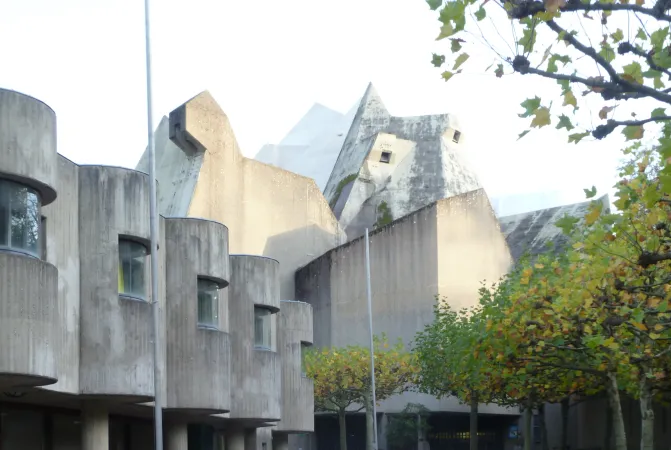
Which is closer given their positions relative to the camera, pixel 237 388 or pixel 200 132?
pixel 237 388

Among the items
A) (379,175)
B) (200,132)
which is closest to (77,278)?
(200,132)

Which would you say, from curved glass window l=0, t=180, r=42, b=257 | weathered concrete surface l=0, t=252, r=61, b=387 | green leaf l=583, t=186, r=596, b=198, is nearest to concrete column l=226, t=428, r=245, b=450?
weathered concrete surface l=0, t=252, r=61, b=387

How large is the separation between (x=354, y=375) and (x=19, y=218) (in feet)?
110

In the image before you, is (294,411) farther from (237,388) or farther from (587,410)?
(587,410)

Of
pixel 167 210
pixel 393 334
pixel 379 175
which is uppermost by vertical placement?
pixel 379 175

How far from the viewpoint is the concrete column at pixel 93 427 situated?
24.0m

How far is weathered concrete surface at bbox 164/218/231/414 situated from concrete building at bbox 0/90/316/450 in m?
0.03

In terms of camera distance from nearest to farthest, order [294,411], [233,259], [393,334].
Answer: [233,259] → [294,411] → [393,334]

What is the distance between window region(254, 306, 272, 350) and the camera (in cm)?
3362

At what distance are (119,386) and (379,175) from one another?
48072mm

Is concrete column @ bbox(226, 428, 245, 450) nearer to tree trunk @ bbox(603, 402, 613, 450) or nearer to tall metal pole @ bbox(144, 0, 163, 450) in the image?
tall metal pole @ bbox(144, 0, 163, 450)

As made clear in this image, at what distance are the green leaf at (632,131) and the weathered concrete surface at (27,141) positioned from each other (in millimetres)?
11341

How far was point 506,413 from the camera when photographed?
198 ft

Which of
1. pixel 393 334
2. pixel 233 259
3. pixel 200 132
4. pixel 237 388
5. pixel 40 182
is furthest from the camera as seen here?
pixel 393 334
